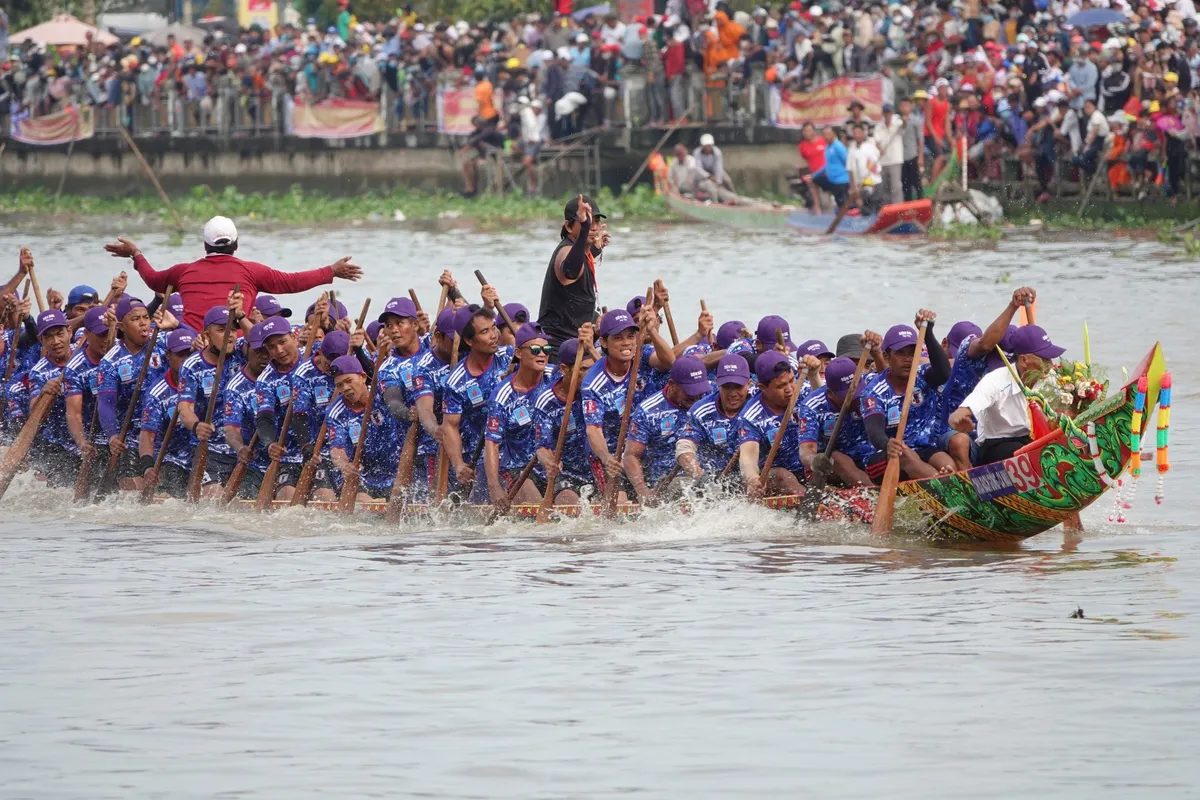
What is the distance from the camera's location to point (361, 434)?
11867mm

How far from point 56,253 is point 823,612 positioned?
2458 centimetres

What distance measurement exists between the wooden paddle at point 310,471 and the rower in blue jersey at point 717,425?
6.98ft

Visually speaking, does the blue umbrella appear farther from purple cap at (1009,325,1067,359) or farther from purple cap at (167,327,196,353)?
purple cap at (1009,325,1067,359)

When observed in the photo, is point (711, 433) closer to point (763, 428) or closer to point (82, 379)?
point (763, 428)

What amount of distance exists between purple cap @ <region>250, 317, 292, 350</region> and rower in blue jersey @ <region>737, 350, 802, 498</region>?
2712 mm

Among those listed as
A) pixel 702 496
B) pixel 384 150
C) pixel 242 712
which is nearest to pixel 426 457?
pixel 702 496

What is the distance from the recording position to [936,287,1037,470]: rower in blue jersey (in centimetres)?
1050

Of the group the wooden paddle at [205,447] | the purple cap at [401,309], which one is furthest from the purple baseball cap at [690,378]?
the wooden paddle at [205,447]

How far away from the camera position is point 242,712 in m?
8.11

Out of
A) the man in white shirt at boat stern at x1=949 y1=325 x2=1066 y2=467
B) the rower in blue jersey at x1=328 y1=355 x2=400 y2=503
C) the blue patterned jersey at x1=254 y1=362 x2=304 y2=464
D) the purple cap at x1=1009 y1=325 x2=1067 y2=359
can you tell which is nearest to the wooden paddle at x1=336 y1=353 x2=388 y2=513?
the rower in blue jersey at x1=328 y1=355 x2=400 y2=503

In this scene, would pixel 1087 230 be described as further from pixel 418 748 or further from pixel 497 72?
pixel 418 748

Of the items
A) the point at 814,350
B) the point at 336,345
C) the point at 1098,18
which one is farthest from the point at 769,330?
the point at 1098,18

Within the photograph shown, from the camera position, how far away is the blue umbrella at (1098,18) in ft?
85.6

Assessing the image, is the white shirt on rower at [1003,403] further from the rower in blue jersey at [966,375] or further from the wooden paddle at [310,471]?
the wooden paddle at [310,471]
